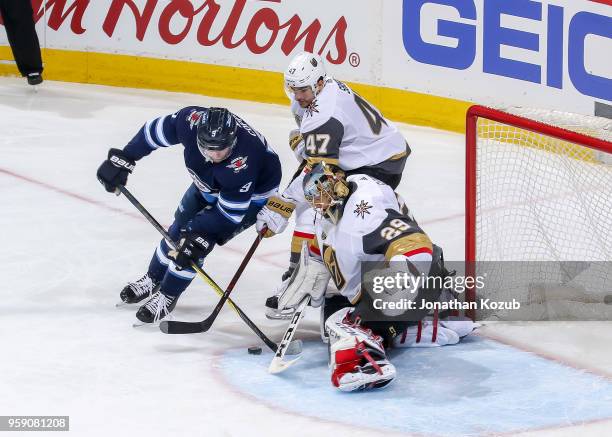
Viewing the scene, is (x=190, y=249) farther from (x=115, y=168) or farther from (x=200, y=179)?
(x=115, y=168)

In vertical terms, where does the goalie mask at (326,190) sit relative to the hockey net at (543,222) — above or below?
above

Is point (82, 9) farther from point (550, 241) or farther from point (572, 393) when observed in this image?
point (572, 393)

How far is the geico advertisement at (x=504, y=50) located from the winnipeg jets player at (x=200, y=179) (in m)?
2.89

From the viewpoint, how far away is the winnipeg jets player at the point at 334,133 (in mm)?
4316

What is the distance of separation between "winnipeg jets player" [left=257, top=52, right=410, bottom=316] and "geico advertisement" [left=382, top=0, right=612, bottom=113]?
9.20 ft

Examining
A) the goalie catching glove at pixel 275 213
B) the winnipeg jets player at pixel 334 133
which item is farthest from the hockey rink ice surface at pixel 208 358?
the winnipeg jets player at pixel 334 133

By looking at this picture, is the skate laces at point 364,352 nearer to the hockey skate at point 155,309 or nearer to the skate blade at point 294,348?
the skate blade at point 294,348

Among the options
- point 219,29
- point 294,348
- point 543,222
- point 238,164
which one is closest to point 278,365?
point 294,348

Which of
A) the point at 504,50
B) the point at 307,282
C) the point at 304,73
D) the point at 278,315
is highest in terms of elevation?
the point at 304,73

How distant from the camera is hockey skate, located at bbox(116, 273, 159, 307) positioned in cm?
475

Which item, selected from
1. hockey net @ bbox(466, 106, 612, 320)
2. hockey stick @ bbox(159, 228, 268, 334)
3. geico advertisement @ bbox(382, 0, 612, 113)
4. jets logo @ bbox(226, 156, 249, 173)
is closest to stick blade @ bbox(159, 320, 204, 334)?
hockey stick @ bbox(159, 228, 268, 334)

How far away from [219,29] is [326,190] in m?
4.24

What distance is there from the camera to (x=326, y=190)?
3.99m

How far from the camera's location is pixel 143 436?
3.49 meters
